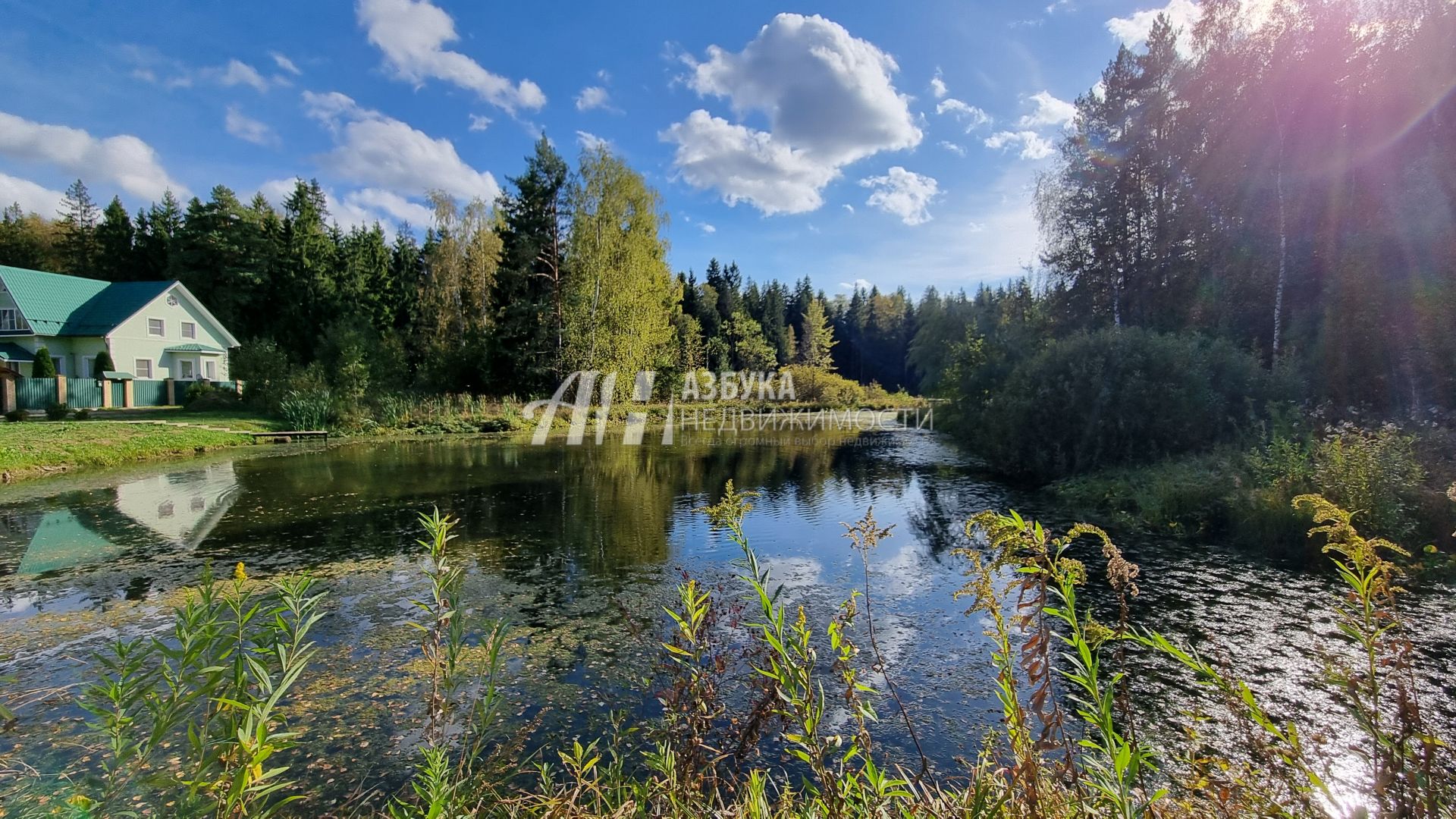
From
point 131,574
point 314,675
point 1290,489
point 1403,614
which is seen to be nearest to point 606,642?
point 314,675

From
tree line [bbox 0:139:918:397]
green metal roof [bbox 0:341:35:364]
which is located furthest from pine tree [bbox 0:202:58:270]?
green metal roof [bbox 0:341:35:364]

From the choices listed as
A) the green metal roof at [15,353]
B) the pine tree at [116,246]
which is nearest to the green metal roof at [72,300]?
the green metal roof at [15,353]

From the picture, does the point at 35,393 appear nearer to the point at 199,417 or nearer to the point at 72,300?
the point at 199,417

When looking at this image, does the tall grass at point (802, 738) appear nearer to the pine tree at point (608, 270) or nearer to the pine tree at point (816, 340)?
the pine tree at point (608, 270)

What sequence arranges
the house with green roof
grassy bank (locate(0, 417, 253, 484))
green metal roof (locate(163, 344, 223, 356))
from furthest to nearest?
1. green metal roof (locate(163, 344, 223, 356))
2. the house with green roof
3. grassy bank (locate(0, 417, 253, 484))

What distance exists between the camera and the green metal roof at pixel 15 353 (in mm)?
23750

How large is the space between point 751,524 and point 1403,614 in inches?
270

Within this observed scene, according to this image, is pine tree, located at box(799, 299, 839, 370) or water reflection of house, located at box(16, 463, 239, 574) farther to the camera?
pine tree, located at box(799, 299, 839, 370)

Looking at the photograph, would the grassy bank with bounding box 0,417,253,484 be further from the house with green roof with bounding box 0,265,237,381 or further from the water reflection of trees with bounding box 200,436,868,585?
the house with green roof with bounding box 0,265,237,381

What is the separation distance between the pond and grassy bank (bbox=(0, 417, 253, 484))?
1.68m

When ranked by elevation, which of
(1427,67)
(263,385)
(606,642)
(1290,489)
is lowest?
(606,642)

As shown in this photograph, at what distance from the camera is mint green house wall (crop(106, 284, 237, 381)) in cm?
2620

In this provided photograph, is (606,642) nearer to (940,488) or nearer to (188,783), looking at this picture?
(188,783)

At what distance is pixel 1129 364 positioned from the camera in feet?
39.1
